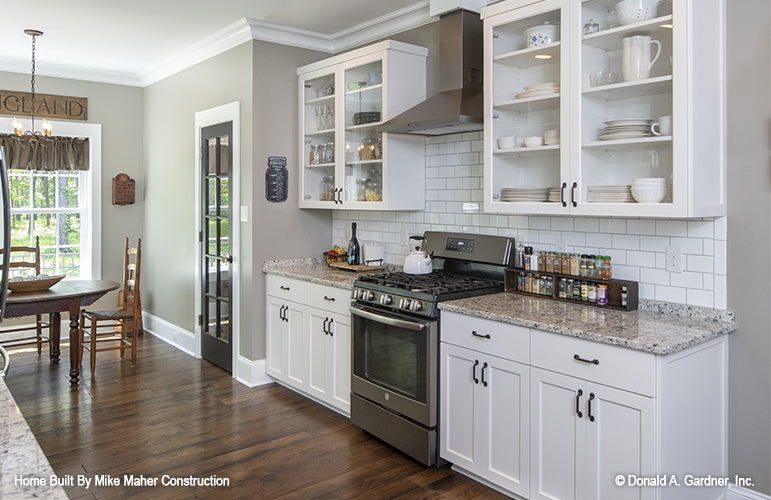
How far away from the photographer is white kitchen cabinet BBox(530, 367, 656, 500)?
2234mm

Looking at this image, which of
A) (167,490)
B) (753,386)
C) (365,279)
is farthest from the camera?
(365,279)

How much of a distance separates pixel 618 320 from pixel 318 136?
2.87 meters

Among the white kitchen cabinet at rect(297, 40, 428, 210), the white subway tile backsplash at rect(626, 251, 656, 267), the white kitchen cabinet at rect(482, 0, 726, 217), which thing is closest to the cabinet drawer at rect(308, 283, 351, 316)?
the white kitchen cabinet at rect(297, 40, 428, 210)

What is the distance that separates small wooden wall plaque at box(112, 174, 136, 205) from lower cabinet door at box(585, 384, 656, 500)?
5660mm

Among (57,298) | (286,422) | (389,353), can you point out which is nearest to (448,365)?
(389,353)

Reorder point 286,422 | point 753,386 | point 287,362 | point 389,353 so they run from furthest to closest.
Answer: point 287,362 < point 286,422 < point 389,353 < point 753,386

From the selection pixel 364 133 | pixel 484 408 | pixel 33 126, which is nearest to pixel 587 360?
pixel 484 408

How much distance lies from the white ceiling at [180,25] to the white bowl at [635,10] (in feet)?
5.32

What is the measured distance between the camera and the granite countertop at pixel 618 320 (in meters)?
2.28

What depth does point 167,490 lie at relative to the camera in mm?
2922

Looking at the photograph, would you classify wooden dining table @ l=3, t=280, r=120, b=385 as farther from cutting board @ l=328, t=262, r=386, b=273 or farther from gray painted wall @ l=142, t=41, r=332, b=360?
cutting board @ l=328, t=262, r=386, b=273

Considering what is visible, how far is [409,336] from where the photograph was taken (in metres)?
3.21

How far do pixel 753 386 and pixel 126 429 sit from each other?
138 inches

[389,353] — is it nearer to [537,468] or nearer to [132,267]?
[537,468]
